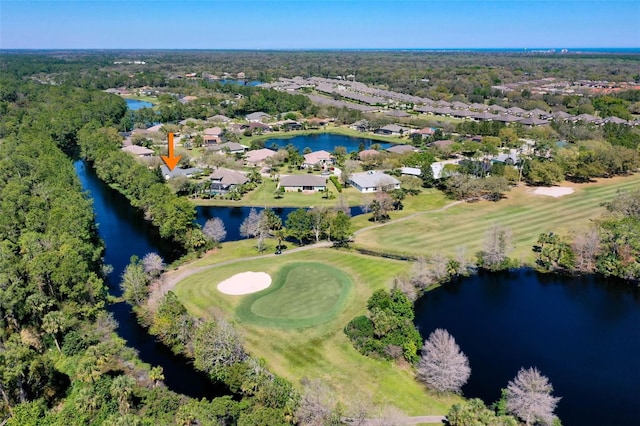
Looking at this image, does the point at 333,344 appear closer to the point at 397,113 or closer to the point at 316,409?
the point at 316,409

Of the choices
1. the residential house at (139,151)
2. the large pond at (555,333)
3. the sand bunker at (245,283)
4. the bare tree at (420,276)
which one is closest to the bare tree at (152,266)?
the sand bunker at (245,283)

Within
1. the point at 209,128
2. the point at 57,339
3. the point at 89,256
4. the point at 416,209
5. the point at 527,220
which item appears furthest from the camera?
the point at 209,128

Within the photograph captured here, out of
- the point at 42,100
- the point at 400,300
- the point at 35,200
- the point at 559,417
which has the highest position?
the point at 42,100

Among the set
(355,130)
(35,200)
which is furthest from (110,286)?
(355,130)

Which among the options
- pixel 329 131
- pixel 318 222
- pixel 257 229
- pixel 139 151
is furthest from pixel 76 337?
pixel 329 131

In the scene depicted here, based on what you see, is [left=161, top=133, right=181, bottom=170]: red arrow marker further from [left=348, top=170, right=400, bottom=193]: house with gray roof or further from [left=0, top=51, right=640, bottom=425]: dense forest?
[left=348, top=170, right=400, bottom=193]: house with gray roof

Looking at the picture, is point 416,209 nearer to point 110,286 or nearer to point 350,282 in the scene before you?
point 350,282

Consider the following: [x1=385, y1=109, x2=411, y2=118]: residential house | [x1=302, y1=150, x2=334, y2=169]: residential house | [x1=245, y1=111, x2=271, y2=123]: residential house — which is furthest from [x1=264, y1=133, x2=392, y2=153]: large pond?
[x1=385, y1=109, x2=411, y2=118]: residential house
